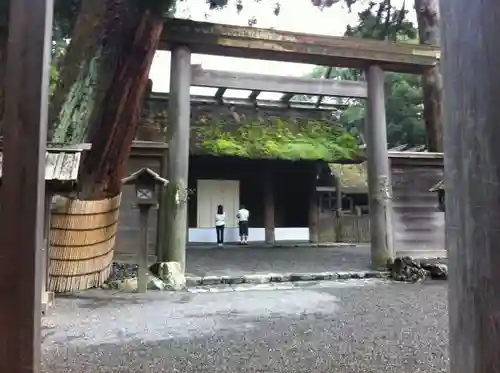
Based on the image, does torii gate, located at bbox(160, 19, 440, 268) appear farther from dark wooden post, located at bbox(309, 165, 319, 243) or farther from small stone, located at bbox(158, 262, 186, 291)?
dark wooden post, located at bbox(309, 165, 319, 243)

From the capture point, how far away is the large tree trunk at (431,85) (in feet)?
35.2

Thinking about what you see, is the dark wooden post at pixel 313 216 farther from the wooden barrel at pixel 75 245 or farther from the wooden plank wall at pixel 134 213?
the wooden barrel at pixel 75 245

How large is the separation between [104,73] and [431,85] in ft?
25.2

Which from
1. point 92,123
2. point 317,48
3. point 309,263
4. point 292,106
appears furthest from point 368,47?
point 292,106

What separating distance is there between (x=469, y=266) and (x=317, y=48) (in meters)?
7.15

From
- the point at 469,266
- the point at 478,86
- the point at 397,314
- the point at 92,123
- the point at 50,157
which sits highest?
the point at 92,123

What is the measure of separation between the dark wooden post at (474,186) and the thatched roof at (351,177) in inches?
605

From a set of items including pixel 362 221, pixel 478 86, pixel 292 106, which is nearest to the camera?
pixel 478 86

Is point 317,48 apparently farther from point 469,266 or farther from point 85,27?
point 469,266

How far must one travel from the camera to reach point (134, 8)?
18.7ft

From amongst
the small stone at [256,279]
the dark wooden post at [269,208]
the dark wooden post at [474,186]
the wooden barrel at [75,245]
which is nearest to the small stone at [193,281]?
the small stone at [256,279]

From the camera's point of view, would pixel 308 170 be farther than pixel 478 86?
Yes

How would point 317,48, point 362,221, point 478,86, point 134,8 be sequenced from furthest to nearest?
point 362,221
point 317,48
point 134,8
point 478,86

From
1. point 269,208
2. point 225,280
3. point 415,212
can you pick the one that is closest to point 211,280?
point 225,280
